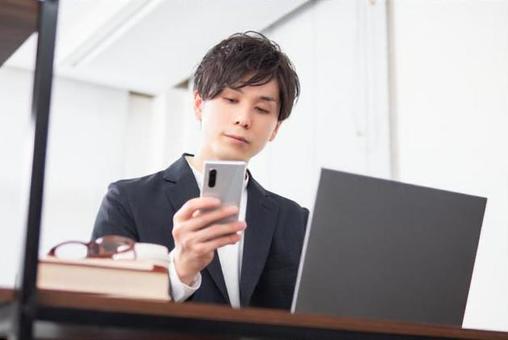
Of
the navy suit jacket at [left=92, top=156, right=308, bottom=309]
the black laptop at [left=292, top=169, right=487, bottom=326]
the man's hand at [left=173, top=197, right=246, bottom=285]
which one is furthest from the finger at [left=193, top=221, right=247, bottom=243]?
the navy suit jacket at [left=92, top=156, right=308, bottom=309]

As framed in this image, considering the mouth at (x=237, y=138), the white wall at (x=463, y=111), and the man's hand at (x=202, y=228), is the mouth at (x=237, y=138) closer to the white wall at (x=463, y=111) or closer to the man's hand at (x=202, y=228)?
the man's hand at (x=202, y=228)

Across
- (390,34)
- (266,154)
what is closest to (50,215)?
(266,154)

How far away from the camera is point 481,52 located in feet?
8.24

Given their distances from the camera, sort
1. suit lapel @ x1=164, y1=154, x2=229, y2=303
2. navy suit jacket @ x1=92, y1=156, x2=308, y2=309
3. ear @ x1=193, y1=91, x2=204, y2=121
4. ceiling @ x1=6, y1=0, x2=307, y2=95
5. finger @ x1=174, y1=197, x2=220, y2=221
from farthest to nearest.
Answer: ceiling @ x1=6, y1=0, x2=307, y2=95, ear @ x1=193, y1=91, x2=204, y2=121, suit lapel @ x1=164, y1=154, x2=229, y2=303, navy suit jacket @ x1=92, y1=156, x2=308, y2=309, finger @ x1=174, y1=197, x2=220, y2=221

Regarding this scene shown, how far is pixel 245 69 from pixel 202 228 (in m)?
0.67

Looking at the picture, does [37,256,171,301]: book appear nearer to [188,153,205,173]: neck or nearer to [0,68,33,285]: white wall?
[188,153,205,173]: neck

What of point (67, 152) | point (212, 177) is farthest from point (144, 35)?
point (212, 177)

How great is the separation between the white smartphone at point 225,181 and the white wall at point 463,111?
1426 millimetres

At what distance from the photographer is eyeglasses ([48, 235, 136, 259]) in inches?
39.2

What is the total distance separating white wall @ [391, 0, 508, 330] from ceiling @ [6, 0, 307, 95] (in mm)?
801

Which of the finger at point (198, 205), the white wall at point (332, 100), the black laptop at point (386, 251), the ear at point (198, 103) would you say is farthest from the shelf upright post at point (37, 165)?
the white wall at point (332, 100)

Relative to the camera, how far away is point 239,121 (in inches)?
66.6

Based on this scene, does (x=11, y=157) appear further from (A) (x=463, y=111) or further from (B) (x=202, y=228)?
(B) (x=202, y=228)

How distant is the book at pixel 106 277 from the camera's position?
3.02 feet
